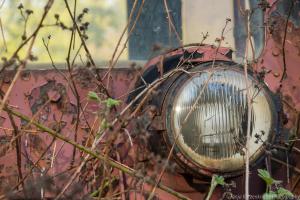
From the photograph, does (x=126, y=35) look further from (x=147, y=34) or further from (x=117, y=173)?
(x=117, y=173)

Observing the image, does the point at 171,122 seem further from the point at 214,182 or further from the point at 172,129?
the point at 214,182

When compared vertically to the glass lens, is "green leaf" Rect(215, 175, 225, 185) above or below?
below

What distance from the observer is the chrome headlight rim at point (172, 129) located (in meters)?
1.59

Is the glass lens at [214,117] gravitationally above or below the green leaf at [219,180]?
above

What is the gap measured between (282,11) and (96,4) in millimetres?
702

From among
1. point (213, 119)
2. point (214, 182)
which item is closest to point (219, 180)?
point (214, 182)

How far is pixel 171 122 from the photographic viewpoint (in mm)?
1594

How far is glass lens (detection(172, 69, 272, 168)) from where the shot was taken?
1.58 meters

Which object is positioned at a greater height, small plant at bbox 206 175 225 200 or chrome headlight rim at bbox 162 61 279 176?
chrome headlight rim at bbox 162 61 279 176

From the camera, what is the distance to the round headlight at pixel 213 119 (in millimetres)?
1579

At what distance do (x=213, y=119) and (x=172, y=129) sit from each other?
0.39 ft

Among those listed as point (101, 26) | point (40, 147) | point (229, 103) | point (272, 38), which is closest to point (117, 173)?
point (40, 147)

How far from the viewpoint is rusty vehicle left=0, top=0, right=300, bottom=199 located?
154 cm

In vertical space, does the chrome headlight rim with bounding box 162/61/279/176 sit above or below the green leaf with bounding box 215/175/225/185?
above
